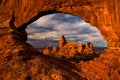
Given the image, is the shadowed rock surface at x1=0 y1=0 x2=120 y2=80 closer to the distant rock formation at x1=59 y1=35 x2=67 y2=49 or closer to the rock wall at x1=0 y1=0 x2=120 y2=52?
the rock wall at x1=0 y1=0 x2=120 y2=52

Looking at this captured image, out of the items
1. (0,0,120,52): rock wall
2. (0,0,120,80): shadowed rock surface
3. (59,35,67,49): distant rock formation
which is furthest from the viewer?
(59,35,67,49): distant rock formation

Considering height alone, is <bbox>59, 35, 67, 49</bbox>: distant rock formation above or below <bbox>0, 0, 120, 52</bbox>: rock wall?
below

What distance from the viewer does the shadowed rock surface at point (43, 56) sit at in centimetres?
2114

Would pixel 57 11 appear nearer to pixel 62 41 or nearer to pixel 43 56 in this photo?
pixel 43 56

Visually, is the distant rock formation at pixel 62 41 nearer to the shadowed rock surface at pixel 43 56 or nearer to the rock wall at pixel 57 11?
the shadowed rock surface at pixel 43 56

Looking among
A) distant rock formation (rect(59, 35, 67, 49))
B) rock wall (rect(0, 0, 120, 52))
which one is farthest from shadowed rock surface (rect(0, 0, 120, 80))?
distant rock formation (rect(59, 35, 67, 49))

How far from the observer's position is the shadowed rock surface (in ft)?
69.4

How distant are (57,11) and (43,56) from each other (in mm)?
4470

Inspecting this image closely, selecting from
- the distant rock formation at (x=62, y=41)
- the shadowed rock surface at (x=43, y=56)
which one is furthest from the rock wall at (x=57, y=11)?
the distant rock formation at (x=62, y=41)

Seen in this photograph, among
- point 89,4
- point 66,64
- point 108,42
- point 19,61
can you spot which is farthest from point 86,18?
point 19,61

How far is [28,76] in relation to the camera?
20688mm

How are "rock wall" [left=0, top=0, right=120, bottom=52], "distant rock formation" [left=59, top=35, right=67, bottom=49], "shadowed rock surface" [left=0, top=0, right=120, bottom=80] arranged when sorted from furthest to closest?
"distant rock formation" [left=59, top=35, right=67, bottom=49]
"rock wall" [left=0, top=0, right=120, bottom=52]
"shadowed rock surface" [left=0, top=0, right=120, bottom=80]

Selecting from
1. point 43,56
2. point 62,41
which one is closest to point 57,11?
point 43,56

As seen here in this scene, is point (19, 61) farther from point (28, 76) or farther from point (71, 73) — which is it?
point (71, 73)
